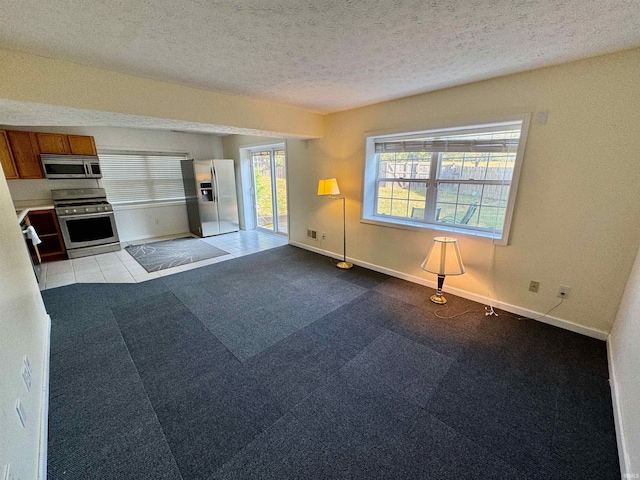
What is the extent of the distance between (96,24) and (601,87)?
3.53 meters

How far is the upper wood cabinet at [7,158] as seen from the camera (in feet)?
12.4

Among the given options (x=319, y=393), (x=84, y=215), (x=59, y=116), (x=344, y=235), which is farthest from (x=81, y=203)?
(x=319, y=393)

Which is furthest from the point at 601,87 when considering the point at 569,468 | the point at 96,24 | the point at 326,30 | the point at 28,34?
the point at 28,34

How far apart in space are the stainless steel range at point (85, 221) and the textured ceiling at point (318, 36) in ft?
11.1

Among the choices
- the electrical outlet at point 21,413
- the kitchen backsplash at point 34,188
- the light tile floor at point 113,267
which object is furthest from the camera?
the kitchen backsplash at point 34,188

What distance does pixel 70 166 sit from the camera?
4.36 metres

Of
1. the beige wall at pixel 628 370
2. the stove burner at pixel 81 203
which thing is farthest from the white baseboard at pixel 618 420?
the stove burner at pixel 81 203

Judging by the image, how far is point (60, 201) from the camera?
Result: 14.3 feet

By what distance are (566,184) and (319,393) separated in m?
2.71

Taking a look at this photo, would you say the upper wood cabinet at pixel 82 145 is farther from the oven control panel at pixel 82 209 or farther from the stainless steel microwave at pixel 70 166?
the oven control panel at pixel 82 209

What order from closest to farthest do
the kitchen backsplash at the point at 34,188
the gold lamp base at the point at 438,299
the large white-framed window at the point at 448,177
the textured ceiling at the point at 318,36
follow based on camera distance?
the textured ceiling at the point at 318,36
the large white-framed window at the point at 448,177
the gold lamp base at the point at 438,299
the kitchen backsplash at the point at 34,188

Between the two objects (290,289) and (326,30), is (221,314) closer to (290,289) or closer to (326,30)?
(290,289)

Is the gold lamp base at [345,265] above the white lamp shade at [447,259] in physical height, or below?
below

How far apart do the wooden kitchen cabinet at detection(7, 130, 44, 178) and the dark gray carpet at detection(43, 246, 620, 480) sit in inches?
108
